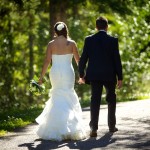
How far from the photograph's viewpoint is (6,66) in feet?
102

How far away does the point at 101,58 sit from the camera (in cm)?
1009

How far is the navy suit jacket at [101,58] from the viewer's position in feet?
33.0

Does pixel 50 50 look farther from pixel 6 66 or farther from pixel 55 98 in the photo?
pixel 6 66

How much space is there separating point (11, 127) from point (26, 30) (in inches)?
817

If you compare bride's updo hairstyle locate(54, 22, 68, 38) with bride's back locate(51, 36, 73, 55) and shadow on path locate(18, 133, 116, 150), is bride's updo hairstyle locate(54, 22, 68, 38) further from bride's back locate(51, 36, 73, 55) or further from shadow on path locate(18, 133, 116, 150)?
shadow on path locate(18, 133, 116, 150)

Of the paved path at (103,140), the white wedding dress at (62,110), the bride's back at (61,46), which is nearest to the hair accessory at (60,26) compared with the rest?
the bride's back at (61,46)

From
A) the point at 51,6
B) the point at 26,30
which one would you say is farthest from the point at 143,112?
the point at 26,30

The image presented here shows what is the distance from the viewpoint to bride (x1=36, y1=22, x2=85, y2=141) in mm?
9906

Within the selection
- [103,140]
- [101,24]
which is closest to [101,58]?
[101,24]

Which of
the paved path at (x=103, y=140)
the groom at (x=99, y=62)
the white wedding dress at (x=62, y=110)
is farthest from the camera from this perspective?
the groom at (x=99, y=62)

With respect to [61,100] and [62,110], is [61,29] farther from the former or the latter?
[62,110]

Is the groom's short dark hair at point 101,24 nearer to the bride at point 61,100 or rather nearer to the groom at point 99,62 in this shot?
the groom at point 99,62

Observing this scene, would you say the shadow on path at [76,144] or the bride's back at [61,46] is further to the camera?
the bride's back at [61,46]

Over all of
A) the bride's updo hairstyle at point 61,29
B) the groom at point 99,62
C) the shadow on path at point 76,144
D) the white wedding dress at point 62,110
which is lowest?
the shadow on path at point 76,144
